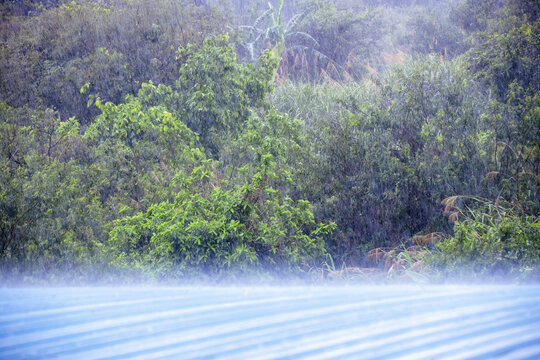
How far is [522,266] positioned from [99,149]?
5.09m

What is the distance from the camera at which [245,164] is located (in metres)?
6.19

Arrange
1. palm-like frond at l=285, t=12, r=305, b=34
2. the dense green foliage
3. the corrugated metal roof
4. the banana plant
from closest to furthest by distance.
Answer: the corrugated metal roof < the dense green foliage < the banana plant < palm-like frond at l=285, t=12, r=305, b=34

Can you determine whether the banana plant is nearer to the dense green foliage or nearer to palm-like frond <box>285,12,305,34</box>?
palm-like frond <box>285,12,305,34</box>

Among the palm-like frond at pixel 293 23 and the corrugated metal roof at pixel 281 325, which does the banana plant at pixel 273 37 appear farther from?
the corrugated metal roof at pixel 281 325

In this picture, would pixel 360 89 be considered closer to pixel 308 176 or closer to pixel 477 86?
pixel 477 86

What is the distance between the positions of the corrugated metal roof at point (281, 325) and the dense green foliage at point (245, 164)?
2082 millimetres

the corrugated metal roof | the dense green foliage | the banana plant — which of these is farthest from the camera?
the banana plant

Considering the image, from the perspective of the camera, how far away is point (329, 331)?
1.29 meters

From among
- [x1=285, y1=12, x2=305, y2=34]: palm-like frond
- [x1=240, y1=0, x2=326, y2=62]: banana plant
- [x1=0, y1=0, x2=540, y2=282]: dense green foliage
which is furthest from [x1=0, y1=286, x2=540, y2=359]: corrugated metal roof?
[x1=285, y1=12, x2=305, y2=34]: palm-like frond

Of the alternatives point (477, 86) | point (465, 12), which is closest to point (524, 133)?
point (477, 86)

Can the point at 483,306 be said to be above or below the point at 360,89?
above

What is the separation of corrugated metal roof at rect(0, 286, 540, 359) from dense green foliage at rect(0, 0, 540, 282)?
2082 millimetres

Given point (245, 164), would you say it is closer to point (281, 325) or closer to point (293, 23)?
point (281, 325)

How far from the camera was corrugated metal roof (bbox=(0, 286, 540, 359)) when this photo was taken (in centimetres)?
120
